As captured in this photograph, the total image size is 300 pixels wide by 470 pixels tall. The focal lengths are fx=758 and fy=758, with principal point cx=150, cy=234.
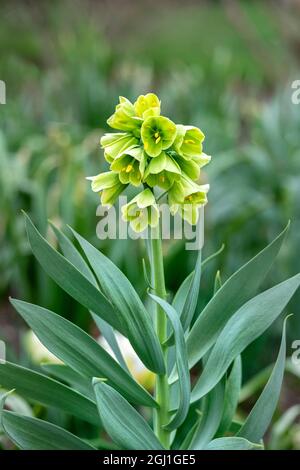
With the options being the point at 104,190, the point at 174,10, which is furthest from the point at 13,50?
the point at 104,190

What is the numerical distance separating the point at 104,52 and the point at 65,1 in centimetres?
205

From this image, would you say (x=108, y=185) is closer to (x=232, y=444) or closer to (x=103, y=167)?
(x=232, y=444)

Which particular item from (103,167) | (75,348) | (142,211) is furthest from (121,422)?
(103,167)

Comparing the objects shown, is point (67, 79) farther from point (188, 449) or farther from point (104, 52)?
point (188, 449)

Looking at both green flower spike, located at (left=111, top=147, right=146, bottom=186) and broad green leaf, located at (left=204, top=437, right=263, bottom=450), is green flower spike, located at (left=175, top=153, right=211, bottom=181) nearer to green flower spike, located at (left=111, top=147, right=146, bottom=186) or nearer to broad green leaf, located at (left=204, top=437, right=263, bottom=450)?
green flower spike, located at (left=111, top=147, right=146, bottom=186)

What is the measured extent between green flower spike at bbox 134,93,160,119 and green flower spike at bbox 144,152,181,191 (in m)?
→ 0.04

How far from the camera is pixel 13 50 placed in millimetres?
5629

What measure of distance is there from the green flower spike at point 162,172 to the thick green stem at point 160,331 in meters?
0.04

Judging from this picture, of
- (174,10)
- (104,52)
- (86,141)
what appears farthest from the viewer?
(174,10)

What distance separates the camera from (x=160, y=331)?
0.71 m

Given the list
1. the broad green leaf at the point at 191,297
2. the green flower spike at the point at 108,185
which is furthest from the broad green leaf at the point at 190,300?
the green flower spike at the point at 108,185

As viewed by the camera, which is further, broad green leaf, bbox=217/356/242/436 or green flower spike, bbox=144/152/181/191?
broad green leaf, bbox=217/356/242/436

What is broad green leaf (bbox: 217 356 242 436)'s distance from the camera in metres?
0.74

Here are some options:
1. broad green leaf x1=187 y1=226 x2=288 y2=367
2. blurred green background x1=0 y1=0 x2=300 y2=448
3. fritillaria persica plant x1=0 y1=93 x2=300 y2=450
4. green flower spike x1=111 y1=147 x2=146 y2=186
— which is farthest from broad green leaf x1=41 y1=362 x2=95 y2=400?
blurred green background x1=0 y1=0 x2=300 y2=448
